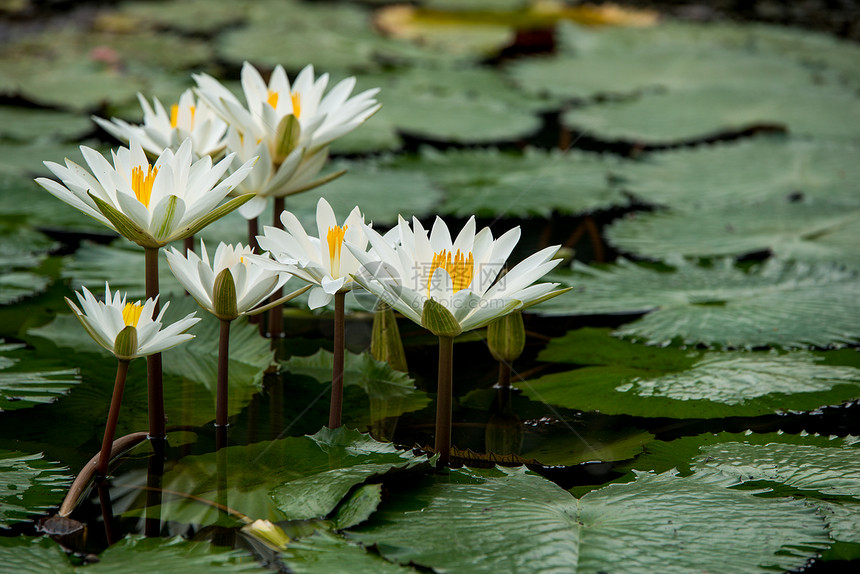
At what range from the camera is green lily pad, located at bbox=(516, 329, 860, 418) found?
1530 millimetres

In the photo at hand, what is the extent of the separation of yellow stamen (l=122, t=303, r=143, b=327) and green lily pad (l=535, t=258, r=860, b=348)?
3.59 feet

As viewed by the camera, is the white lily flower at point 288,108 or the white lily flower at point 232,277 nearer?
the white lily flower at point 232,277

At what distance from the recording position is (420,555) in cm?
107

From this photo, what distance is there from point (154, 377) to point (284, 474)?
0.30m

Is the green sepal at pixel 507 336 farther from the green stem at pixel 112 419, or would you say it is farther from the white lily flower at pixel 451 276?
the green stem at pixel 112 419

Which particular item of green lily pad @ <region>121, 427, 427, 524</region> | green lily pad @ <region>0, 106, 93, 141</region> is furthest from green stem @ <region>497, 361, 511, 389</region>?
green lily pad @ <region>0, 106, 93, 141</region>

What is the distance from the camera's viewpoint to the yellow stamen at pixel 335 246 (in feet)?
4.06

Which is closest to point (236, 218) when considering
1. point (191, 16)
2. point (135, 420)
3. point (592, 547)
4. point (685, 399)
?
point (135, 420)

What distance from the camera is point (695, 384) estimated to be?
160 centimetres

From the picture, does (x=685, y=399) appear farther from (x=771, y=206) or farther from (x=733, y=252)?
(x=771, y=206)

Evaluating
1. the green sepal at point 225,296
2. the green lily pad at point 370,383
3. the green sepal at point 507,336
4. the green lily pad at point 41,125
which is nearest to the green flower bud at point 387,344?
the green lily pad at point 370,383

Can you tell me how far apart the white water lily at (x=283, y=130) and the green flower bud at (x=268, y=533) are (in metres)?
0.65

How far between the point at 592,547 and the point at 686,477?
1.01ft

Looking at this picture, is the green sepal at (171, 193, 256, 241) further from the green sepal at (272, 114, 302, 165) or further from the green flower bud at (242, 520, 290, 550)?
the green flower bud at (242, 520, 290, 550)
